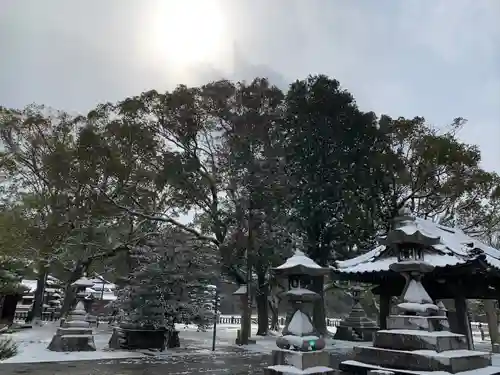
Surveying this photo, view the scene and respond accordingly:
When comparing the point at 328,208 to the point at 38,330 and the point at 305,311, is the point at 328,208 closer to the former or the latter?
the point at 305,311

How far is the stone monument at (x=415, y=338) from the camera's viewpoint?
8141 millimetres

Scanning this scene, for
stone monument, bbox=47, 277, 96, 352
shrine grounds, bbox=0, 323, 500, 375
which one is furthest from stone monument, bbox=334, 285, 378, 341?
stone monument, bbox=47, 277, 96, 352

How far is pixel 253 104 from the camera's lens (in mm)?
20953

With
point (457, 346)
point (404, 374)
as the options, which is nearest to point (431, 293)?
point (457, 346)

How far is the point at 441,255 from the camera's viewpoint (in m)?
12.3

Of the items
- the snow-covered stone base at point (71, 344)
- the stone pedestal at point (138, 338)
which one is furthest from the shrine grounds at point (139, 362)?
the stone pedestal at point (138, 338)

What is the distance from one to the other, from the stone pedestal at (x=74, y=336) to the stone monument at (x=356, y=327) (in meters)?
14.3

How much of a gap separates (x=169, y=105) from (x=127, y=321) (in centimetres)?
1113

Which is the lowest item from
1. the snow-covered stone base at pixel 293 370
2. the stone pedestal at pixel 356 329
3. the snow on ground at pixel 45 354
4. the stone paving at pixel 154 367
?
the stone paving at pixel 154 367

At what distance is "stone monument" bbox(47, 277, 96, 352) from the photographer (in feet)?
42.7

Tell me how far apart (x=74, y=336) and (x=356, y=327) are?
50.1ft

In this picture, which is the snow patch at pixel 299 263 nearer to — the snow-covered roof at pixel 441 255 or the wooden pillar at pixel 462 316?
the snow-covered roof at pixel 441 255

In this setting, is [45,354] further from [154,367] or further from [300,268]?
[300,268]

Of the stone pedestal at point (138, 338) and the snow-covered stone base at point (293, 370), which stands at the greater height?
the stone pedestal at point (138, 338)
